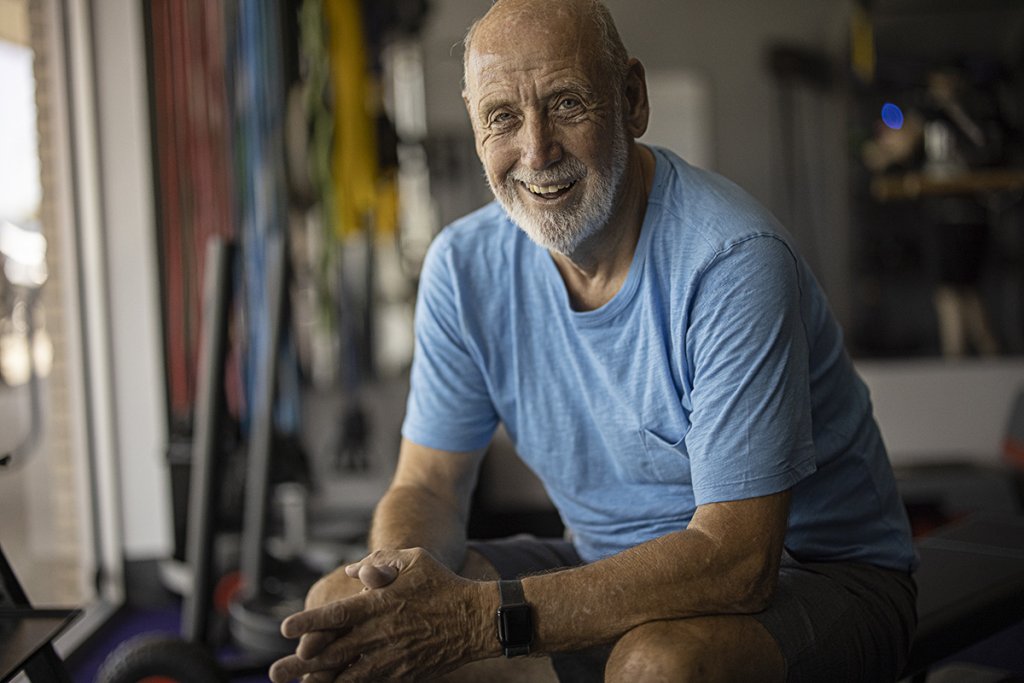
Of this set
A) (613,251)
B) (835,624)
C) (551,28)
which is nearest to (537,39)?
(551,28)

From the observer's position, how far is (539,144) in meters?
1.49

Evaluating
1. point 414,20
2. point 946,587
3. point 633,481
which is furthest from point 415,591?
point 414,20

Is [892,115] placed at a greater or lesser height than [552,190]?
greater

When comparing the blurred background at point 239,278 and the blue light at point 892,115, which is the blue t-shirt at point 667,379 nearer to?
the blurred background at point 239,278

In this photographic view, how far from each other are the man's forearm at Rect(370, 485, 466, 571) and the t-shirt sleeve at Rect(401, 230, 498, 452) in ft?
0.31

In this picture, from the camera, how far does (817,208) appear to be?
20.7 feet

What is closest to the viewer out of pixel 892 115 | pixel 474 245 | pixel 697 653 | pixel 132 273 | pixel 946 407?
pixel 697 653

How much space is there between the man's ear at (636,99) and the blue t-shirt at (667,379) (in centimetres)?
6

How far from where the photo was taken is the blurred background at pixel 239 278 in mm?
3143

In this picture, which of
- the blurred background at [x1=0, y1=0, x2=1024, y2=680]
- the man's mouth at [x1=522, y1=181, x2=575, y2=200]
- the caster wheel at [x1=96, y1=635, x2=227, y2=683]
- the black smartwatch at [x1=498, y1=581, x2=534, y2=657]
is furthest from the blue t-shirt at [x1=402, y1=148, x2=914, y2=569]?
the blurred background at [x1=0, y1=0, x2=1024, y2=680]

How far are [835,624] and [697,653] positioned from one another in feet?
0.87

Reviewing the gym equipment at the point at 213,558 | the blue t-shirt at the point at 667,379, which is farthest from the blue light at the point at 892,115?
the blue t-shirt at the point at 667,379

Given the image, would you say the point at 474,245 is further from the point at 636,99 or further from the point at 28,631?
the point at 28,631

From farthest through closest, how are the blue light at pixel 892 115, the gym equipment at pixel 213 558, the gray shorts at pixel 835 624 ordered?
the blue light at pixel 892 115, the gym equipment at pixel 213 558, the gray shorts at pixel 835 624
